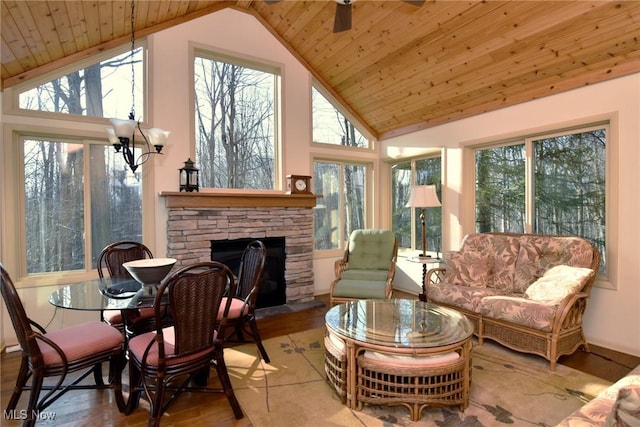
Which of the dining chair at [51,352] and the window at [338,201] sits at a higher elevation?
the window at [338,201]

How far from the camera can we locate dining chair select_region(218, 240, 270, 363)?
2.77 m

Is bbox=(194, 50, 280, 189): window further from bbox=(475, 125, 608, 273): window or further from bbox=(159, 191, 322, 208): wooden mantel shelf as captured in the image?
bbox=(475, 125, 608, 273): window

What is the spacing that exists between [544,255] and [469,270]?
2.38ft

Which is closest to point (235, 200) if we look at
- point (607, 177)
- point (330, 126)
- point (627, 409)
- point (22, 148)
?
point (330, 126)

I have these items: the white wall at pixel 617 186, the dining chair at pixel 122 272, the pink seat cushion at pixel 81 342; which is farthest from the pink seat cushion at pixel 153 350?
the white wall at pixel 617 186

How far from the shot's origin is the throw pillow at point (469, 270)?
3594 mm

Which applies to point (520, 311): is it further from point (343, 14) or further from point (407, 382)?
point (343, 14)

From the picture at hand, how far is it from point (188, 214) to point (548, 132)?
420cm

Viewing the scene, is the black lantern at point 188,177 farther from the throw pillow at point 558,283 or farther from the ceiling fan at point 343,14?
the throw pillow at point 558,283

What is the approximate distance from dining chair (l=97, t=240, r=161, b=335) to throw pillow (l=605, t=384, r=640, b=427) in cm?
266

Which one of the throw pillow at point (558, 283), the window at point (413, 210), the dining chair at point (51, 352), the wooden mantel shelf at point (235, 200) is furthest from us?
the window at point (413, 210)

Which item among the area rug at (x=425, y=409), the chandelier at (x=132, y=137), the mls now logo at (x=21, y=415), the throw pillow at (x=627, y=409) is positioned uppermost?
the chandelier at (x=132, y=137)

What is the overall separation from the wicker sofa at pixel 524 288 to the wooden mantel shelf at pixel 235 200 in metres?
1.98

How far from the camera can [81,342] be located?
6.84 ft
